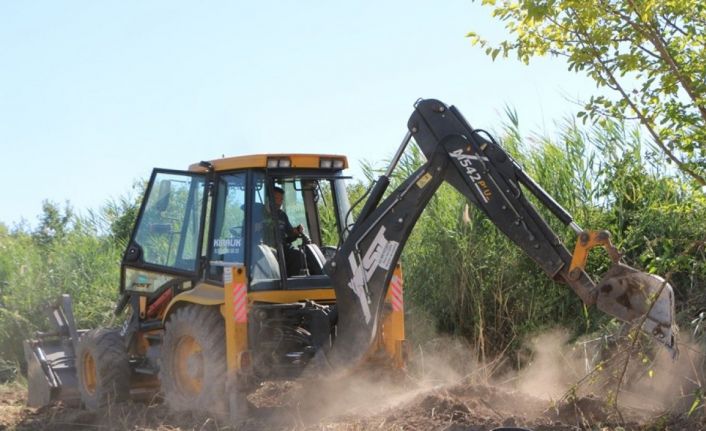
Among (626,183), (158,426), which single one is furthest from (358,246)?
(626,183)

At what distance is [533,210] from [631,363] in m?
2.32

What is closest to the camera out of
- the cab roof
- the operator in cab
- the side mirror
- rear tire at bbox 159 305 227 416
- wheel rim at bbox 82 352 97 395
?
rear tire at bbox 159 305 227 416

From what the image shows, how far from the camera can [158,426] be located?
8.29m

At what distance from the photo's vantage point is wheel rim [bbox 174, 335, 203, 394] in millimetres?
8508

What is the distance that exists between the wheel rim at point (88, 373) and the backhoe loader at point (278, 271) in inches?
0.5

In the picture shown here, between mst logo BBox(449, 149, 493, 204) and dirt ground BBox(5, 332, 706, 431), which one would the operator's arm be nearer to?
dirt ground BBox(5, 332, 706, 431)

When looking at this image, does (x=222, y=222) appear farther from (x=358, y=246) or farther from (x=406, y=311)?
(x=406, y=311)

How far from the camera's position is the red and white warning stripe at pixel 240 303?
8.02 metres

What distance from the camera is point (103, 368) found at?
9.46m

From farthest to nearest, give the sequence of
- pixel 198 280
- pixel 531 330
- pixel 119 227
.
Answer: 1. pixel 119 227
2. pixel 531 330
3. pixel 198 280

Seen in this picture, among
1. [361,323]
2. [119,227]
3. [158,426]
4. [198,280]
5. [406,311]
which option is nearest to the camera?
[361,323]

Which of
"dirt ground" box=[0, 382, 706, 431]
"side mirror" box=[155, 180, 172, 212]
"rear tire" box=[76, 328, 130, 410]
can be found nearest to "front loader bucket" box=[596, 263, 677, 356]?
"dirt ground" box=[0, 382, 706, 431]

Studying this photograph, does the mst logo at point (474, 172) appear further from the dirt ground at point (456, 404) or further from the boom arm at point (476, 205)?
the dirt ground at point (456, 404)

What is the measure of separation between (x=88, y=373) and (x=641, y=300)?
20.7ft
